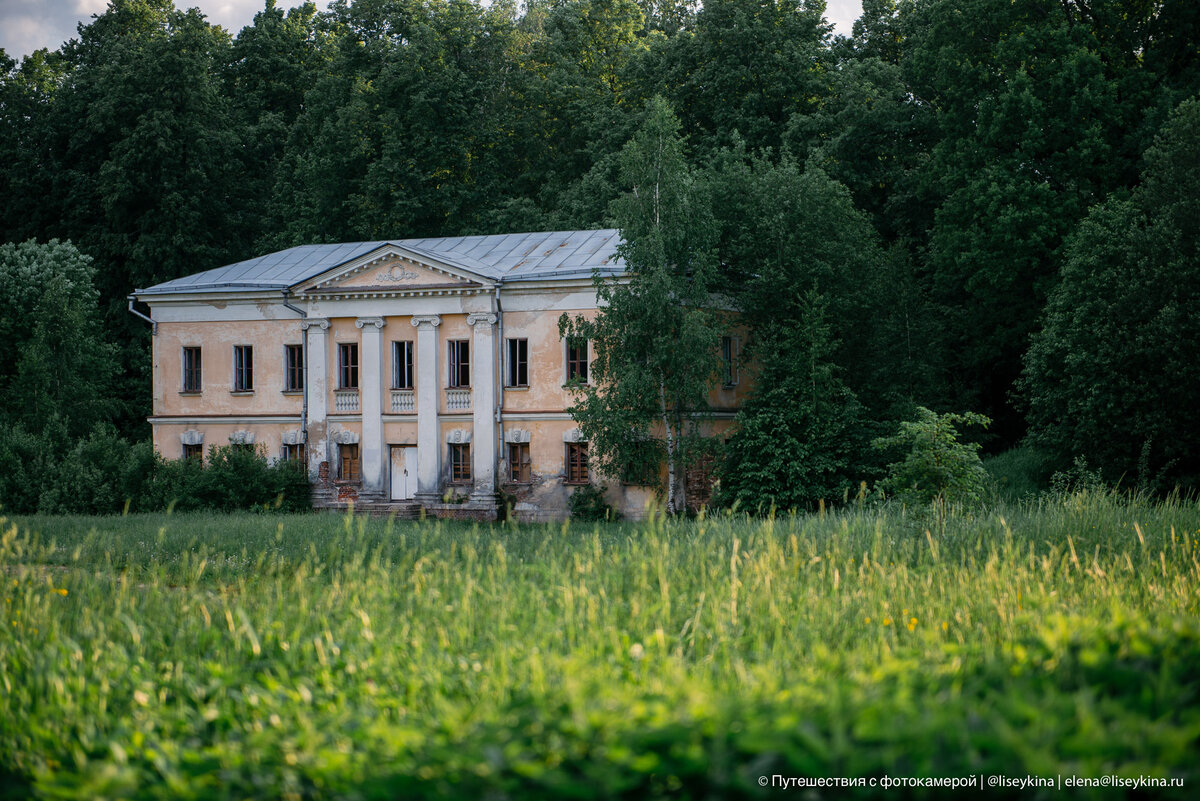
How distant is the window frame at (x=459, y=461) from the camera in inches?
1182

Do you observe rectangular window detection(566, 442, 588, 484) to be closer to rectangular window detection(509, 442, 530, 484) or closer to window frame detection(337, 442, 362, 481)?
rectangular window detection(509, 442, 530, 484)

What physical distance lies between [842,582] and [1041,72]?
2637 cm

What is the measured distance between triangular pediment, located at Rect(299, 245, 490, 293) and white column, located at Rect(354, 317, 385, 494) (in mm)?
1186

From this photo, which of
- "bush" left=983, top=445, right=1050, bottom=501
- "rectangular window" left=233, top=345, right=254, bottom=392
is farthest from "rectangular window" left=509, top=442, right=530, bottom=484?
"bush" left=983, top=445, right=1050, bottom=501

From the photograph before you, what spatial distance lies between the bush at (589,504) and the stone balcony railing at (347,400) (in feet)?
24.3

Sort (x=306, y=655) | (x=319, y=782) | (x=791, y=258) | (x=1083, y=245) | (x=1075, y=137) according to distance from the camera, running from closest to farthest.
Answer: (x=319, y=782) < (x=306, y=655) < (x=1083, y=245) < (x=791, y=258) < (x=1075, y=137)

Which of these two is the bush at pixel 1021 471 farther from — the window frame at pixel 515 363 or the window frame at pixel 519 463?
the window frame at pixel 515 363

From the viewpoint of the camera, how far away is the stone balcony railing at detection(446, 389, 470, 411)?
29.8 metres

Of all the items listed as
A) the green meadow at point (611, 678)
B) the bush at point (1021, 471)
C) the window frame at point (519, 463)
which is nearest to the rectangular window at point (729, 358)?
the window frame at point (519, 463)

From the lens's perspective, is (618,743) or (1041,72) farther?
(1041,72)

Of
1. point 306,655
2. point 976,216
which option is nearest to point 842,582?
point 306,655

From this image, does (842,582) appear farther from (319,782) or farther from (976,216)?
(976,216)

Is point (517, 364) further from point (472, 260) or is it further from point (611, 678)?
point (611, 678)

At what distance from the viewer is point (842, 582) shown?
28.6 ft
